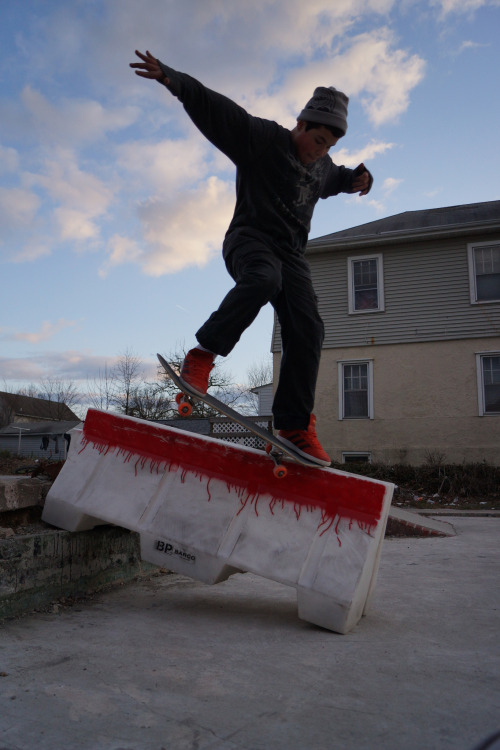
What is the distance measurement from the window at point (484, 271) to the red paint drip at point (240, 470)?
13667 millimetres

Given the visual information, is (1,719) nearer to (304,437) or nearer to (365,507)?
(365,507)

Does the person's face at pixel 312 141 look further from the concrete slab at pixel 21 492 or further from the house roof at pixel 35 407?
the house roof at pixel 35 407

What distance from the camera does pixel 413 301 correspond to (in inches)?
621

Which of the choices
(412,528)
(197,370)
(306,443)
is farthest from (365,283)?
(197,370)

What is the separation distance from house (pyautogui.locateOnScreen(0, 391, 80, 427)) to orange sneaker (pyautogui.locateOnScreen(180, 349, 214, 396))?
143ft

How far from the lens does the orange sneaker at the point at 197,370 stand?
117 inches

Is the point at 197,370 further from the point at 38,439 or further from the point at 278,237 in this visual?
the point at 38,439

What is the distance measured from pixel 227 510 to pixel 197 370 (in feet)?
2.39

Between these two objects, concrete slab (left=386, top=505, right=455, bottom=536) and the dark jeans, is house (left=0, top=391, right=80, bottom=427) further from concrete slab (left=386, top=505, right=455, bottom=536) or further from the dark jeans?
the dark jeans

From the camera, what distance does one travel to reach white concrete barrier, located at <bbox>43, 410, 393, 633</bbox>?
8.73ft

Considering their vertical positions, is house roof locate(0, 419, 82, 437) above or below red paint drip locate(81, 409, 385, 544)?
below

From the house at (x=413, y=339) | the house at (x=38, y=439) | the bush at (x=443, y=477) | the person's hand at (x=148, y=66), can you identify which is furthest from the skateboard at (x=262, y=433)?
the house at (x=38, y=439)

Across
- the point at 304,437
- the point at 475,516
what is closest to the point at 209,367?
the point at 304,437

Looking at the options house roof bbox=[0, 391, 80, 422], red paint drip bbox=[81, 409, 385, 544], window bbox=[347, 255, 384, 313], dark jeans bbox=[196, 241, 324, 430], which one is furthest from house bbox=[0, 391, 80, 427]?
dark jeans bbox=[196, 241, 324, 430]
